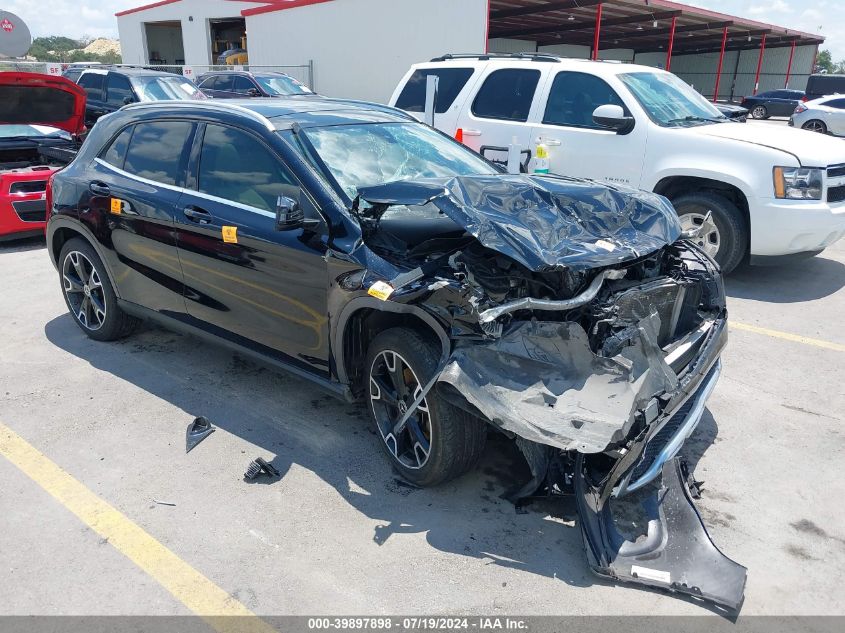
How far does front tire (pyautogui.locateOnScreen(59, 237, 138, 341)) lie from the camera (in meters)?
5.07

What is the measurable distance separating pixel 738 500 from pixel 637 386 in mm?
1057

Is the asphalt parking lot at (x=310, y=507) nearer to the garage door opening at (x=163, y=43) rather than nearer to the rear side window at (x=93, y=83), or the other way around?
the rear side window at (x=93, y=83)

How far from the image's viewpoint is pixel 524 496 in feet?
10.4

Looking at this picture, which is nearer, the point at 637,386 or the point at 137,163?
the point at 637,386

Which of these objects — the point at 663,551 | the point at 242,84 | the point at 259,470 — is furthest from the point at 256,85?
the point at 663,551

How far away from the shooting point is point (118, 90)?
498 inches

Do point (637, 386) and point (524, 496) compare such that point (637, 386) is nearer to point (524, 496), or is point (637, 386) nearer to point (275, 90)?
point (524, 496)

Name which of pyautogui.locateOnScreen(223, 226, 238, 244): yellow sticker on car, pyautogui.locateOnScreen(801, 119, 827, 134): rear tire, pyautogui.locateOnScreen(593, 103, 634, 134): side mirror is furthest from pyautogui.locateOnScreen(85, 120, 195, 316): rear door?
pyautogui.locateOnScreen(801, 119, 827, 134): rear tire

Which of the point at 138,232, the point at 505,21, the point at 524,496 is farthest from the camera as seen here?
the point at 505,21

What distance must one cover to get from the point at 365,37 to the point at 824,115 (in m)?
15.3

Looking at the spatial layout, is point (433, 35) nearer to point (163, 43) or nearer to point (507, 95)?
point (507, 95)

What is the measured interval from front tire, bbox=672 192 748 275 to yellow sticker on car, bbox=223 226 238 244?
452 cm

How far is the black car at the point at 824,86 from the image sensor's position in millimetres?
28250

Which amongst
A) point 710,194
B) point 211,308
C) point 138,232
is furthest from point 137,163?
point 710,194
